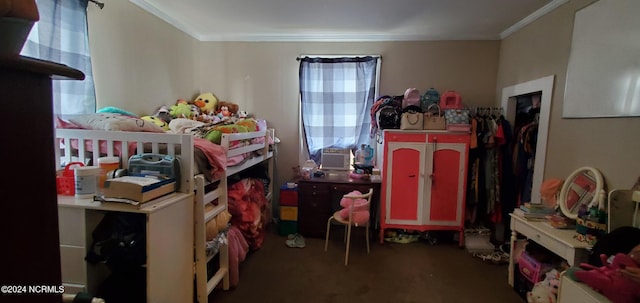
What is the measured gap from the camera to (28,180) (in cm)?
50

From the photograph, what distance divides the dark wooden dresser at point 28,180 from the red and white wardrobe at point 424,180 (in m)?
2.77

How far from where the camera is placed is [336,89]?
3504 millimetres

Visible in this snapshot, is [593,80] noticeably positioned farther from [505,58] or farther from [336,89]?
[336,89]

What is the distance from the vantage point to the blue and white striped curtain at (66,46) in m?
1.73

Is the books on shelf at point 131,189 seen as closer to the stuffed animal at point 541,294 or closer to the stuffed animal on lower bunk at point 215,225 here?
the stuffed animal on lower bunk at point 215,225

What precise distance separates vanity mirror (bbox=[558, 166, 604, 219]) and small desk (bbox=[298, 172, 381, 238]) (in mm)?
1583

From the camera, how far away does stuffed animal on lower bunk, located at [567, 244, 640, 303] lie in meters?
1.22

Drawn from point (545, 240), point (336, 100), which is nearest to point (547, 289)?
point (545, 240)

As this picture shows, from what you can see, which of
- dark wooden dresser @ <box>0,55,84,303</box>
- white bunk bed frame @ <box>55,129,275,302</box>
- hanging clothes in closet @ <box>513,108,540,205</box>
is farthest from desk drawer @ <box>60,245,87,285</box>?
hanging clothes in closet @ <box>513,108,540,205</box>

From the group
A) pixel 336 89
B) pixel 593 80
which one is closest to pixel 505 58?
pixel 593 80

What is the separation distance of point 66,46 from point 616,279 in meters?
3.41

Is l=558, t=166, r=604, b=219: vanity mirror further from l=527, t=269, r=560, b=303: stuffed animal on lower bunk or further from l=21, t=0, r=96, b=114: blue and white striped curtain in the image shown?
l=21, t=0, r=96, b=114: blue and white striped curtain

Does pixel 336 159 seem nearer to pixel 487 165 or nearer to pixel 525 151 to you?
pixel 487 165

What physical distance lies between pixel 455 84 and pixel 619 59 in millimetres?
1661
